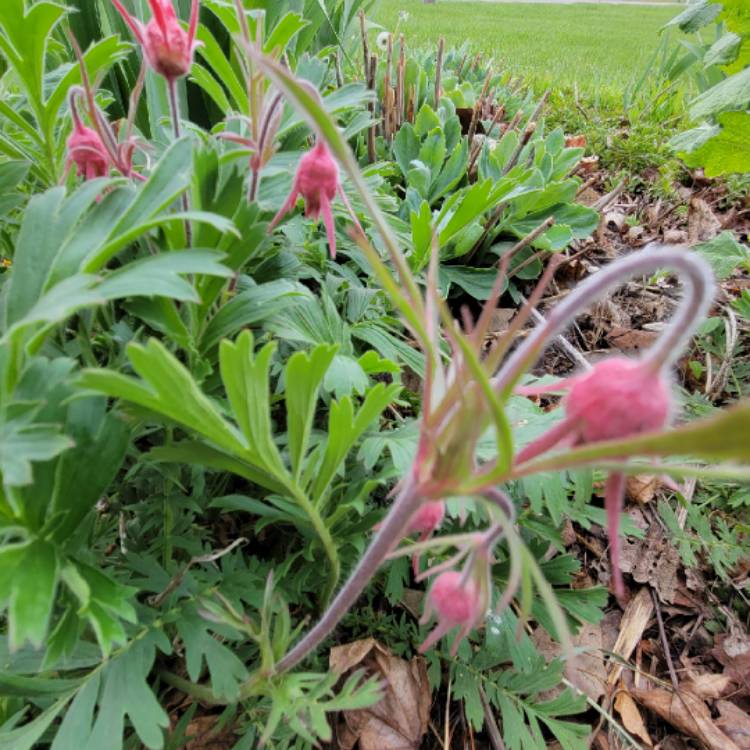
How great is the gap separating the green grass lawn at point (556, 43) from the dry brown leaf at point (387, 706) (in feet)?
7.51

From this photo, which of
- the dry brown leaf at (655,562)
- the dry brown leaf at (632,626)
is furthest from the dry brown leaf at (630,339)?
the dry brown leaf at (632,626)

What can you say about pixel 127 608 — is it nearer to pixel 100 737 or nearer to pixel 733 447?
pixel 100 737

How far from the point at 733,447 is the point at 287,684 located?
0.56 meters

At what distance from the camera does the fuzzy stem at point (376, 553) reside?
0.55 m

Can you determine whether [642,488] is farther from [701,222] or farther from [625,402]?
[701,222]

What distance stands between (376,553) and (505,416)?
0.78ft

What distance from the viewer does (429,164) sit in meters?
1.66

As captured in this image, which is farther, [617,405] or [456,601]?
[456,601]

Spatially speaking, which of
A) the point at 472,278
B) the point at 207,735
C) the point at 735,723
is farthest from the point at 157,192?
the point at 735,723

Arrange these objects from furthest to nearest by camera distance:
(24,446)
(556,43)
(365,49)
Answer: (556,43)
(365,49)
(24,446)

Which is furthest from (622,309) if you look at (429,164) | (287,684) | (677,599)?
A: (287,684)

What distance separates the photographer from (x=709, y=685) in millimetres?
1152

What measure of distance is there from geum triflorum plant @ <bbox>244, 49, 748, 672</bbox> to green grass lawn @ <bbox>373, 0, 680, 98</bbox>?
2.33m

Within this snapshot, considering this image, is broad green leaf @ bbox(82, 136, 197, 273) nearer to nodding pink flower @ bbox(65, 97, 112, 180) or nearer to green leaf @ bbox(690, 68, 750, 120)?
nodding pink flower @ bbox(65, 97, 112, 180)
